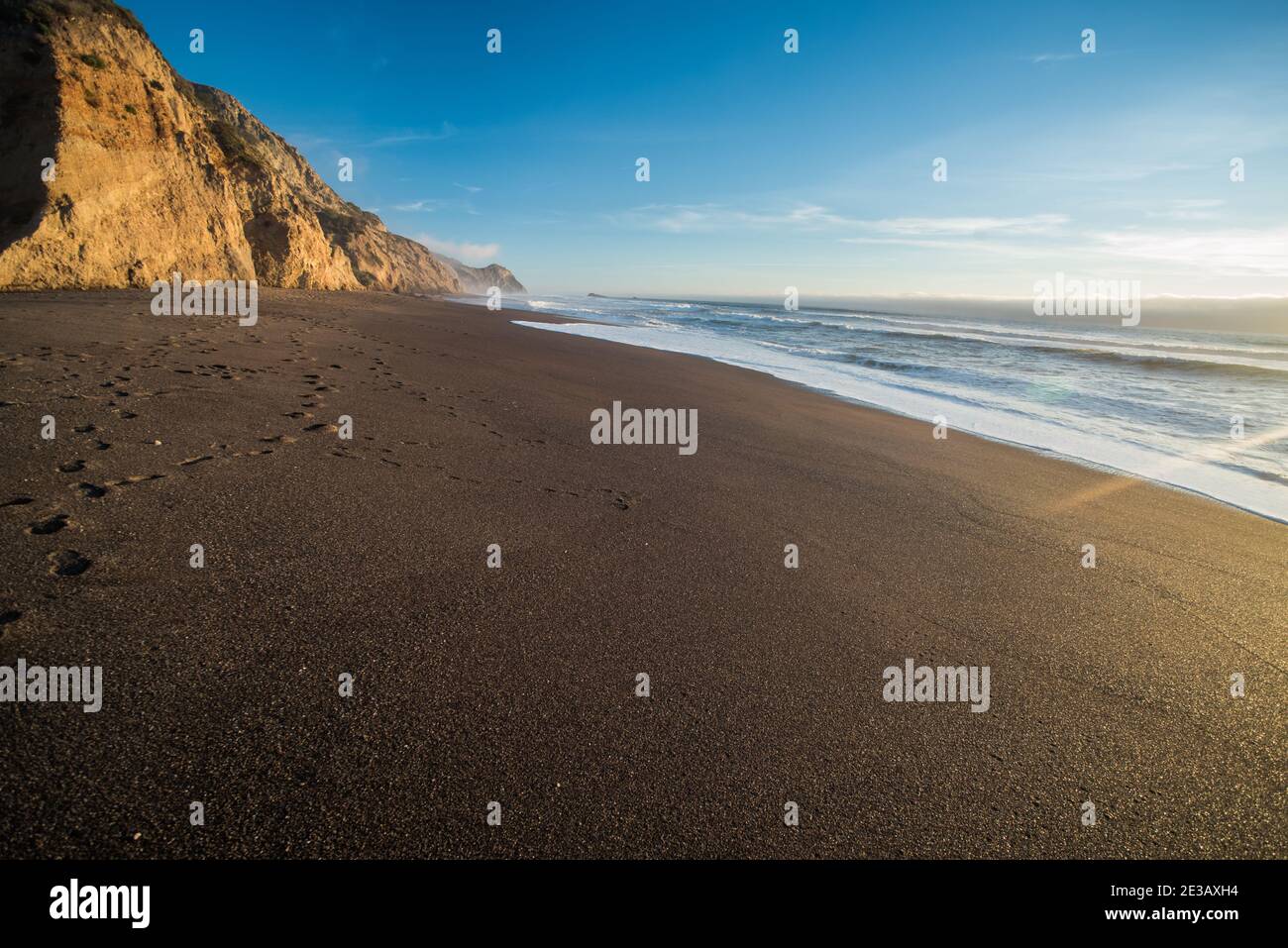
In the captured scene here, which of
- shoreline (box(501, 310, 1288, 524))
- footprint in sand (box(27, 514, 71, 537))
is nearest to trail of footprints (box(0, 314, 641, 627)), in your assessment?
footprint in sand (box(27, 514, 71, 537))

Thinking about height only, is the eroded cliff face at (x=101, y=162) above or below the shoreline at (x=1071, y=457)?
above

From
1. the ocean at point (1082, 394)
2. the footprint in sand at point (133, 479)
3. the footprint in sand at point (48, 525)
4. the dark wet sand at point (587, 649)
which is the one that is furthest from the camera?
the ocean at point (1082, 394)

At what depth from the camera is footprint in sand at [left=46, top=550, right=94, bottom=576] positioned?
3.28 meters

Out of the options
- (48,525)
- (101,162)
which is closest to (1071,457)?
(48,525)

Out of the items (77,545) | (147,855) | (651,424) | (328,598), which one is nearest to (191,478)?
(77,545)

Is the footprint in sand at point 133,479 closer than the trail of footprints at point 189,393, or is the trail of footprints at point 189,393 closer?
the trail of footprints at point 189,393

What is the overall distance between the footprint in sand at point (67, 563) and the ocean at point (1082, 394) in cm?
1212

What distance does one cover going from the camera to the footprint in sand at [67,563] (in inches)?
129

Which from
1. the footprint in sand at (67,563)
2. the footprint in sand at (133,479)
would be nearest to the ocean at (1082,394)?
the footprint in sand at (67,563)

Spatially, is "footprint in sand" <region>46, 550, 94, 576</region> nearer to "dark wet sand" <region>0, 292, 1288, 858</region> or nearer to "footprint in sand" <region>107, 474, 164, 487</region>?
"dark wet sand" <region>0, 292, 1288, 858</region>

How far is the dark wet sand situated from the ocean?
3.16 meters

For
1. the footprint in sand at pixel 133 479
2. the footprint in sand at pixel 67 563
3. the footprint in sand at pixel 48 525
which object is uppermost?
the footprint in sand at pixel 133 479

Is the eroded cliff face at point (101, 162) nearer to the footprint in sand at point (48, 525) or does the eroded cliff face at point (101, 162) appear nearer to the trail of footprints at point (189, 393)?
the trail of footprints at point (189, 393)
